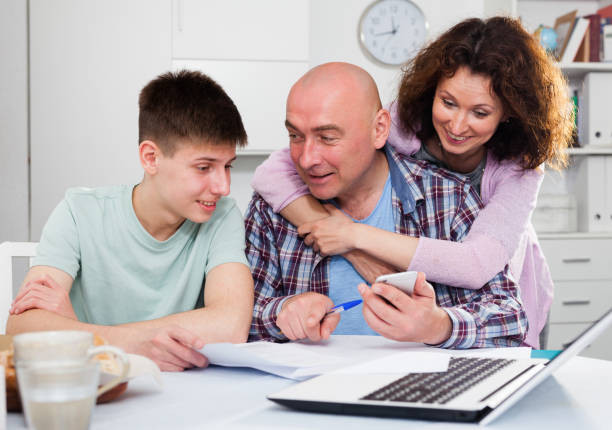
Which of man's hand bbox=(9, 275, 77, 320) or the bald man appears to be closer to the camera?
man's hand bbox=(9, 275, 77, 320)

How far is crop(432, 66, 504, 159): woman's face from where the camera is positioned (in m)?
1.56

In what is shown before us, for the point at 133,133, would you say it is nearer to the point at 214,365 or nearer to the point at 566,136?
the point at 566,136

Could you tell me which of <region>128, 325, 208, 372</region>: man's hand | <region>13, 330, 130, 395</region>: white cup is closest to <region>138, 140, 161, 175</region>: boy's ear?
<region>128, 325, 208, 372</region>: man's hand

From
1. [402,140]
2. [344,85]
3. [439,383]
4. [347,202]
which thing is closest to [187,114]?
[344,85]

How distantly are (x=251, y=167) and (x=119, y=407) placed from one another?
273 centimetres

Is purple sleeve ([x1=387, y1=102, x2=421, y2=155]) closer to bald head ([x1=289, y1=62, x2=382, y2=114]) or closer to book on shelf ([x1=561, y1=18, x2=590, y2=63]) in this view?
bald head ([x1=289, y1=62, x2=382, y2=114])

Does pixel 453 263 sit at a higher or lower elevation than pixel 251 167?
lower

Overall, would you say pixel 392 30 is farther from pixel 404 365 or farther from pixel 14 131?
pixel 404 365

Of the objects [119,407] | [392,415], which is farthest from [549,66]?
[119,407]

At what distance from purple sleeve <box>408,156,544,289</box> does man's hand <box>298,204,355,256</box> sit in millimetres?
154

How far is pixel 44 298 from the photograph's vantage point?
1173 mm

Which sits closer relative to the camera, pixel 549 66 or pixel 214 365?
pixel 214 365

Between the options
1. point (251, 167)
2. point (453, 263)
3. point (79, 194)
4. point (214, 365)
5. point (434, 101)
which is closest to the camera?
point (214, 365)

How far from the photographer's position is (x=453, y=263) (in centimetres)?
133
